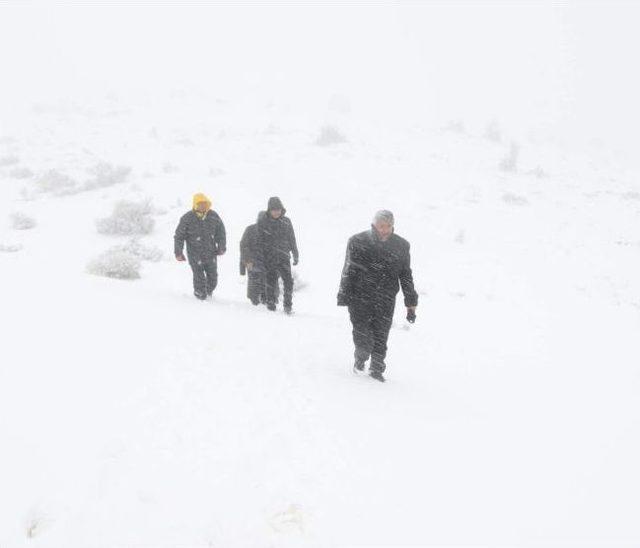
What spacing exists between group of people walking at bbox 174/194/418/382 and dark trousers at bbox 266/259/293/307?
0.02 meters

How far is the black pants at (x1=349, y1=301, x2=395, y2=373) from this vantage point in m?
5.14

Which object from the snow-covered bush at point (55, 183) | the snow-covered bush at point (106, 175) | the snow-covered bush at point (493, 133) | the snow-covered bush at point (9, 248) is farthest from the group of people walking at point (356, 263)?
the snow-covered bush at point (493, 133)

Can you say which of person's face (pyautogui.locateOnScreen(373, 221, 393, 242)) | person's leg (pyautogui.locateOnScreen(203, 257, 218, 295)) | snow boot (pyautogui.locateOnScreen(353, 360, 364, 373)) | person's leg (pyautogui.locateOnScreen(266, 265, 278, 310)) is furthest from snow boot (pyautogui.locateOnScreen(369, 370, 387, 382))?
person's leg (pyautogui.locateOnScreen(203, 257, 218, 295))

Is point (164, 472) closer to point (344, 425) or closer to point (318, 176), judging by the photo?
point (344, 425)

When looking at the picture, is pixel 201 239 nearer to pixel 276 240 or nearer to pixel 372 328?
pixel 276 240

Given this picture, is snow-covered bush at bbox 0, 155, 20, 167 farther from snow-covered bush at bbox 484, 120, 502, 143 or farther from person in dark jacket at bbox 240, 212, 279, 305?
snow-covered bush at bbox 484, 120, 502, 143

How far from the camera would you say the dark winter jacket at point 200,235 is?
7.36 meters

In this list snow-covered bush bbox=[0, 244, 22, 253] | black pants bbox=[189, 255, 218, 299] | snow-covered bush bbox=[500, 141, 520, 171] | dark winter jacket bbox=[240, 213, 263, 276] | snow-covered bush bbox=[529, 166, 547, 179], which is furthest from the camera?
snow-covered bush bbox=[500, 141, 520, 171]

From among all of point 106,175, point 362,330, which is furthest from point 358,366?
point 106,175

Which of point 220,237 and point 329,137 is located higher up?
point 329,137

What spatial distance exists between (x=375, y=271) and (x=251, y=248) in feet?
10.5

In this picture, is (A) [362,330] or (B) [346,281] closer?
(B) [346,281]

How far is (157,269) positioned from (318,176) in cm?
1016

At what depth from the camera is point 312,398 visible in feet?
15.2
